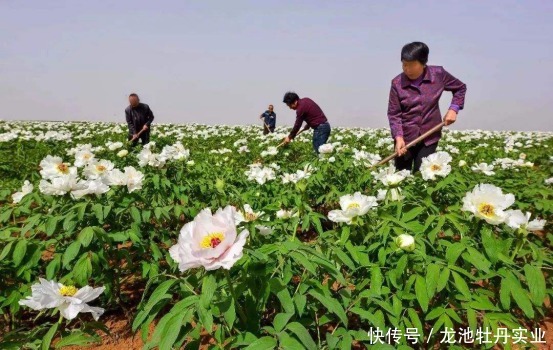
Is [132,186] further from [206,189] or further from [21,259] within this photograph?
[206,189]

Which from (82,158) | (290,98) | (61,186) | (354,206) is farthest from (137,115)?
(354,206)

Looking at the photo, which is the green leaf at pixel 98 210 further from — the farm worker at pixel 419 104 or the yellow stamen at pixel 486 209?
the farm worker at pixel 419 104

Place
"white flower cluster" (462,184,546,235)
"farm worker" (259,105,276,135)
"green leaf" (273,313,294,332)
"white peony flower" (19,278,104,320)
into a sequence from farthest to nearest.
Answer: "farm worker" (259,105,276,135)
"white flower cluster" (462,184,546,235)
"white peony flower" (19,278,104,320)
"green leaf" (273,313,294,332)

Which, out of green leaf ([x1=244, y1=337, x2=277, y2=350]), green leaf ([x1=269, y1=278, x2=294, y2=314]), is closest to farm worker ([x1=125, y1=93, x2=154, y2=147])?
green leaf ([x1=269, y1=278, x2=294, y2=314])

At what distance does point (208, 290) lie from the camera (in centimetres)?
109

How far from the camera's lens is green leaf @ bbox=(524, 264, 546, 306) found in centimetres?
153

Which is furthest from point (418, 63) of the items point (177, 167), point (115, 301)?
point (115, 301)

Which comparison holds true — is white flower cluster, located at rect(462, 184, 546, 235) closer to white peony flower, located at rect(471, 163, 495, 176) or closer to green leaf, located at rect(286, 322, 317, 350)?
green leaf, located at rect(286, 322, 317, 350)

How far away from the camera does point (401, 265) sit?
5.31 feet

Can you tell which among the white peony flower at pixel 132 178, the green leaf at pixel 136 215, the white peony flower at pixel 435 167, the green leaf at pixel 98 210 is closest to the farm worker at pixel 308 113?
the white peony flower at pixel 435 167

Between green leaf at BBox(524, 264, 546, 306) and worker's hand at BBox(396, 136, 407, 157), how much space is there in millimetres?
2022

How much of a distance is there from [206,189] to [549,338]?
2.98 metres

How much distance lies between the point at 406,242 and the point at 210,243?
35.6 inches

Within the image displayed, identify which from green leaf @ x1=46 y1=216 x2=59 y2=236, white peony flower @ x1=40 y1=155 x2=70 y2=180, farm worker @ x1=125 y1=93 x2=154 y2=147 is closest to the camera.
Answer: green leaf @ x1=46 y1=216 x2=59 y2=236
